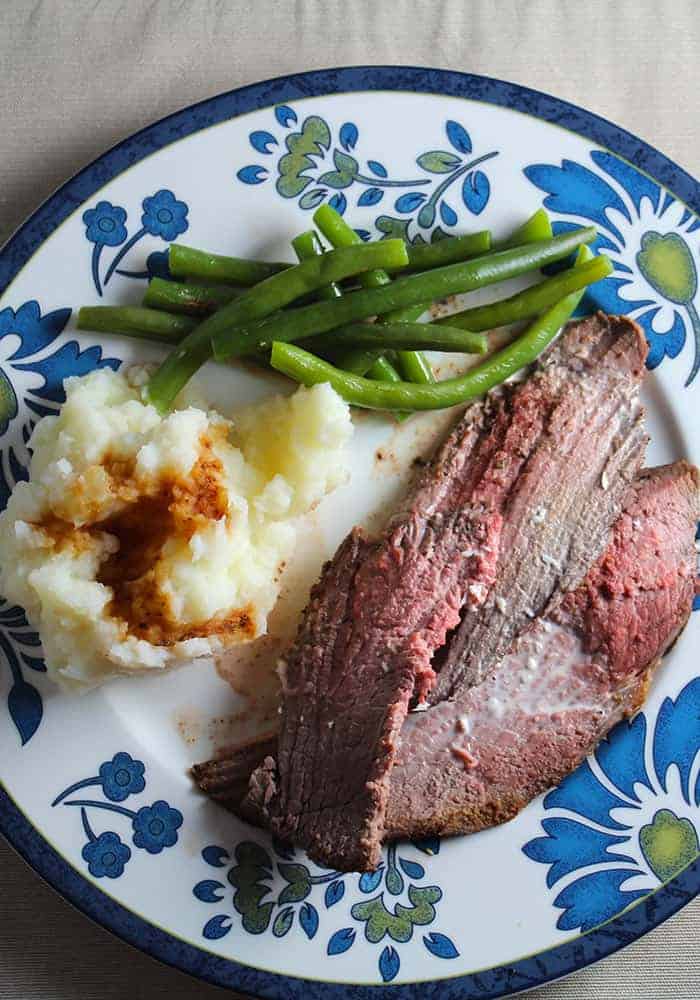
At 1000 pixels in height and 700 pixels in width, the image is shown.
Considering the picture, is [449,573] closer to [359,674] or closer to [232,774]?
[359,674]

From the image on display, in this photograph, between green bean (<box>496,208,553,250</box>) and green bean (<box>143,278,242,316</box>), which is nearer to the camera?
green bean (<box>143,278,242,316</box>)

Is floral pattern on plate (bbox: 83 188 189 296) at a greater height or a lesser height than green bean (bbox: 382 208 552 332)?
lesser

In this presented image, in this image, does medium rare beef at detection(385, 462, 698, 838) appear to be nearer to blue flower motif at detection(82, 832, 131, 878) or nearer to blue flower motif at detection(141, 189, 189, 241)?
blue flower motif at detection(82, 832, 131, 878)

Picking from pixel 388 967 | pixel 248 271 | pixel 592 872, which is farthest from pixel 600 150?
pixel 388 967

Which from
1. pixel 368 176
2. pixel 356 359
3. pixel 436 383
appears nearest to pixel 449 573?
pixel 436 383

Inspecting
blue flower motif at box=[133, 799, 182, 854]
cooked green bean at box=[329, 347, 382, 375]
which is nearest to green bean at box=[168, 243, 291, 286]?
cooked green bean at box=[329, 347, 382, 375]

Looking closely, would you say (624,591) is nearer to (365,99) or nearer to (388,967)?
(388,967)
